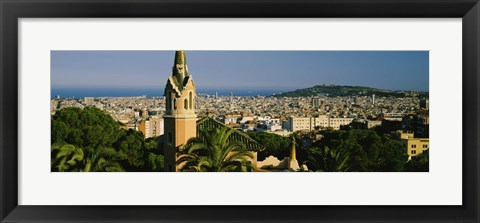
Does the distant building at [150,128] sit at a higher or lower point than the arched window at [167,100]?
lower

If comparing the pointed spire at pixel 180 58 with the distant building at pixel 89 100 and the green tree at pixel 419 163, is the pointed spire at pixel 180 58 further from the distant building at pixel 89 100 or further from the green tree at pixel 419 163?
the green tree at pixel 419 163

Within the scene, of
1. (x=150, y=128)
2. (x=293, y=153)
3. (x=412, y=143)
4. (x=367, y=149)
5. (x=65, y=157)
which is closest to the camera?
(x=65, y=157)

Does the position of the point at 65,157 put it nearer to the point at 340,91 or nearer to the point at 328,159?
the point at 328,159

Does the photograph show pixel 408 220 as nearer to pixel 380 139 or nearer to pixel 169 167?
pixel 380 139

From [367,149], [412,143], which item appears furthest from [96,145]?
[412,143]

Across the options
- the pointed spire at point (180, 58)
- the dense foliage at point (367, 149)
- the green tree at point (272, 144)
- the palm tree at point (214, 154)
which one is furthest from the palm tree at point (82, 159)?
the dense foliage at point (367, 149)
